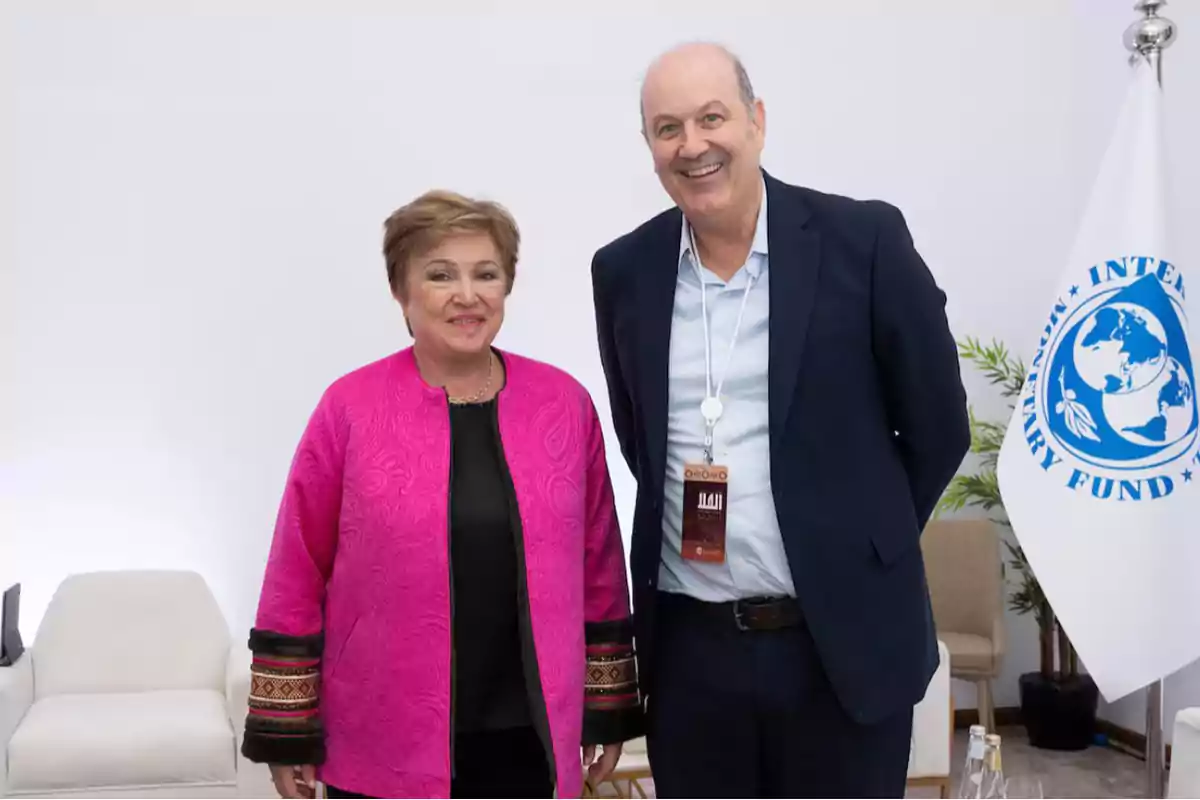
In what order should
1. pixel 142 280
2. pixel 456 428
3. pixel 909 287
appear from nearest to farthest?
1. pixel 909 287
2. pixel 456 428
3. pixel 142 280

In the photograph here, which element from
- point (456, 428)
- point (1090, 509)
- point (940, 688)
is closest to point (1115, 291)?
point (1090, 509)

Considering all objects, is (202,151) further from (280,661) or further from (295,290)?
(280,661)

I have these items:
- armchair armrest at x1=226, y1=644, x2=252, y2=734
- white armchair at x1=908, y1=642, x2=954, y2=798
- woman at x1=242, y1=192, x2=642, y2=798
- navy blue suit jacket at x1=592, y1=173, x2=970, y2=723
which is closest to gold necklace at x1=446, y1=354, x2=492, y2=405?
woman at x1=242, y1=192, x2=642, y2=798

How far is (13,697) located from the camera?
3.56 m

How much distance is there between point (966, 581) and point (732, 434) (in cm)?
343

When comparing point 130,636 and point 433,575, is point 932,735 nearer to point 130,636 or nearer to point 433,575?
point 433,575

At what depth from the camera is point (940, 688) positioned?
11.9 feet

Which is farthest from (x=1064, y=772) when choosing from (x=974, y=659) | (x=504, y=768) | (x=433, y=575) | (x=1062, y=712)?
(x=433, y=575)

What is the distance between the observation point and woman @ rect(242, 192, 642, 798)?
1.78 meters

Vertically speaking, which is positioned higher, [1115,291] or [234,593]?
[1115,291]

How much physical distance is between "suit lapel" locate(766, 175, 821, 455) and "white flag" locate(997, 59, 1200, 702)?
2194mm

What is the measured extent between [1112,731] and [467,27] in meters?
3.93

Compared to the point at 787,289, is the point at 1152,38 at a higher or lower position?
higher

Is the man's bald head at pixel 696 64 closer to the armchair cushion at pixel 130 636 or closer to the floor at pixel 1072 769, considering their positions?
the armchair cushion at pixel 130 636
